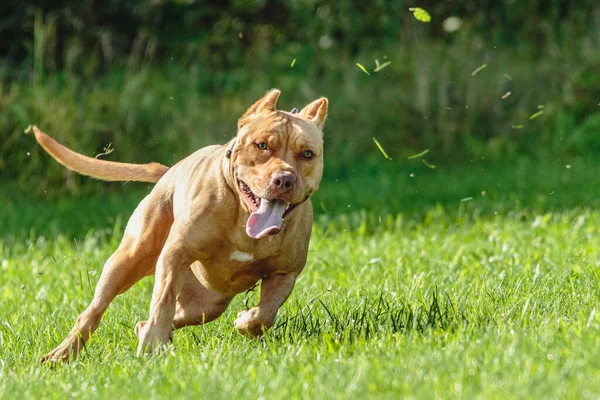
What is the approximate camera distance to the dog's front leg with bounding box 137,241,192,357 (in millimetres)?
5000

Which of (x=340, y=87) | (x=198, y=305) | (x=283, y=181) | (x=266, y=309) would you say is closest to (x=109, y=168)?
(x=198, y=305)

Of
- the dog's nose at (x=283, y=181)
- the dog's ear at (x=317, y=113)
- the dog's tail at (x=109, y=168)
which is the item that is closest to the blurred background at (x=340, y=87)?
the dog's tail at (x=109, y=168)

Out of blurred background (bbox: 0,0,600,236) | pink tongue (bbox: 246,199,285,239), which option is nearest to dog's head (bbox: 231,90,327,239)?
pink tongue (bbox: 246,199,285,239)

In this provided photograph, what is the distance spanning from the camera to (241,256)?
521 centimetres

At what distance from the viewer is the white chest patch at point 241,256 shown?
17.1 feet

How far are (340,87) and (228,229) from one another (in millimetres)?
9714

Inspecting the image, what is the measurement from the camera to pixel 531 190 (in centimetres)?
1038

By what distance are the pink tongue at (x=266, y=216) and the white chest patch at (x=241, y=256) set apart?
300mm

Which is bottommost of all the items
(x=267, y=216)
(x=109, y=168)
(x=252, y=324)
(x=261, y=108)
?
(x=252, y=324)

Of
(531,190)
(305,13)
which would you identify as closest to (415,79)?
(305,13)

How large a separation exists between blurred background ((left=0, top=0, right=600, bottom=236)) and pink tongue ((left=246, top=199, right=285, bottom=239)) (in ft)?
17.0

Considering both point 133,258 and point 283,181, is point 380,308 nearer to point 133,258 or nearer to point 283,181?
point 283,181

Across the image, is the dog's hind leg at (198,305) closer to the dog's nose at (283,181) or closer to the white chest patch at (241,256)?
the white chest patch at (241,256)

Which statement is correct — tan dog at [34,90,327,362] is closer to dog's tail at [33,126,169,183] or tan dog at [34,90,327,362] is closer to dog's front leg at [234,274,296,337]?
dog's front leg at [234,274,296,337]
